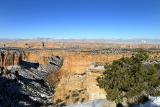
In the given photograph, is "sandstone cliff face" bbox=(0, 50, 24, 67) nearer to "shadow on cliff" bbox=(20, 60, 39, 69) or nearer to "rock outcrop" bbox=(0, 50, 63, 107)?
"rock outcrop" bbox=(0, 50, 63, 107)

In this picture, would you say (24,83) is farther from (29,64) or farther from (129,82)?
(129,82)

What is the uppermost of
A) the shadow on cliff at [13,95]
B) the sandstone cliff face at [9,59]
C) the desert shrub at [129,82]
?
the desert shrub at [129,82]

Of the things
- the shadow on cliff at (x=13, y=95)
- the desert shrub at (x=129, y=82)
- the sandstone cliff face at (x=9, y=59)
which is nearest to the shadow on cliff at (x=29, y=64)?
the sandstone cliff face at (x=9, y=59)

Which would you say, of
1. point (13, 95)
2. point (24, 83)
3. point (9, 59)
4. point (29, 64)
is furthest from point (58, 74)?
point (29, 64)

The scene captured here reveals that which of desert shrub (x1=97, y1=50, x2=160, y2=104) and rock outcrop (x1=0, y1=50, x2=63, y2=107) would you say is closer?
desert shrub (x1=97, y1=50, x2=160, y2=104)

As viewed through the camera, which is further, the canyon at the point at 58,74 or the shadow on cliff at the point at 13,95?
the shadow on cliff at the point at 13,95

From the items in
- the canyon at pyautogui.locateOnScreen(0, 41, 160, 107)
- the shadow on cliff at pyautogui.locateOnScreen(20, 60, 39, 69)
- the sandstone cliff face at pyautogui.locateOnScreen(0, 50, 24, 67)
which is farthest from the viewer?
the shadow on cliff at pyautogui.locateOnScreen(20, 60, 39, 69)

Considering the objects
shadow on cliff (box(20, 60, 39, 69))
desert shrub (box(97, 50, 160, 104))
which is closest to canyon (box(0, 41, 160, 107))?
shadow on cliff (box(20, 60, 39, 69))

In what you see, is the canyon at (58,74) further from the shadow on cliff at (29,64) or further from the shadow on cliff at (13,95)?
the shadow on cliff at (13,95)

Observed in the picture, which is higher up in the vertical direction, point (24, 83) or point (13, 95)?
point (24, 83)

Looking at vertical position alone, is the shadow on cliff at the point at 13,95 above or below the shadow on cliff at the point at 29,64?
below

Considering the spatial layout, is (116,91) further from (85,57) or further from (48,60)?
(48,60)
